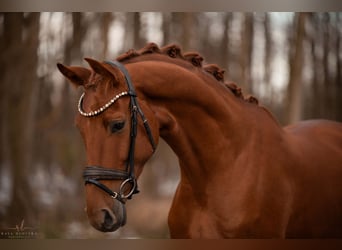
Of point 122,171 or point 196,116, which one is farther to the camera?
point 196,116

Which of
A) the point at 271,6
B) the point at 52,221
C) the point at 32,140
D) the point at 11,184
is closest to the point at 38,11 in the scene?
the point at 32,140

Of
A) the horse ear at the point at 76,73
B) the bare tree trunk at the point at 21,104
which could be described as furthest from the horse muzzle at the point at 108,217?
the bare tree trunk at the point at 21,104

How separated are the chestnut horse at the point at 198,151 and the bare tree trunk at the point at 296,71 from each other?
0.29m

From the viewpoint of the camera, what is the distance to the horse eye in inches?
56.6

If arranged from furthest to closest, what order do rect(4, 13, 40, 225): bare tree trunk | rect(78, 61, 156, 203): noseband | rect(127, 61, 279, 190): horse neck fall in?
rect(4, 13, 40, 225): bare tree trunk
rect(127, 61, 279, 190): horse neck
rect(78, 61, 156, 203): noseband

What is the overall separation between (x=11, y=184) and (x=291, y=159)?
4.49ft

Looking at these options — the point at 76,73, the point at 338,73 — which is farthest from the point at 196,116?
the point at 338,73

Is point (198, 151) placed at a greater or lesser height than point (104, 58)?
lesser

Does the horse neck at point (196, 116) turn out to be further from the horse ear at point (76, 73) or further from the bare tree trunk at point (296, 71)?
the bare tree trunk at point (296, 71)

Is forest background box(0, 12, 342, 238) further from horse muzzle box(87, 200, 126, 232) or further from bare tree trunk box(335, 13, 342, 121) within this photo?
horse muzzle box(87, 200, 126, 232)

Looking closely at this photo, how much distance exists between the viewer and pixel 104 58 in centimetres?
210

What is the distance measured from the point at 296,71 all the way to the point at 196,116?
808 mm

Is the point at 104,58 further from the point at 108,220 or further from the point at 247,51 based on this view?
the point at 108,220

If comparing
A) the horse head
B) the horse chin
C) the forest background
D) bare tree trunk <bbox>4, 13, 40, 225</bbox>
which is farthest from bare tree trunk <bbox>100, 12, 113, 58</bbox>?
the horse chin
